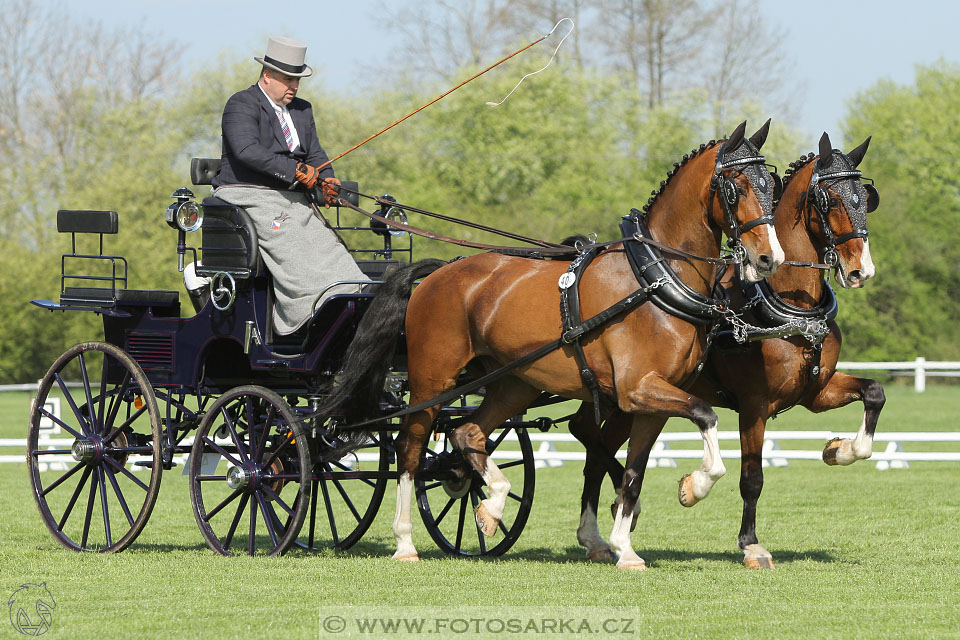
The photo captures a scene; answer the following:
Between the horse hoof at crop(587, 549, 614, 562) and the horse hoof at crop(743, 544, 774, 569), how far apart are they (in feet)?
2.96

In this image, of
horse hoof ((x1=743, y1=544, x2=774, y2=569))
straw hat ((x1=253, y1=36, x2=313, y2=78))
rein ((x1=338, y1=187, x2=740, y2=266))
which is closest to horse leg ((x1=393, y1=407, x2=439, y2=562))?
rein ((x1=338, y1=187, x2=740, y2=266))

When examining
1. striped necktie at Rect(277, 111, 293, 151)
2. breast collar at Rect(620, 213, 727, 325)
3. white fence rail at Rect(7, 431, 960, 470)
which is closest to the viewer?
breast collar at Rect(620, 213, 727, 325)

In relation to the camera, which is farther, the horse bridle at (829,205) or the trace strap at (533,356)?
the horse bridle at (829,205)

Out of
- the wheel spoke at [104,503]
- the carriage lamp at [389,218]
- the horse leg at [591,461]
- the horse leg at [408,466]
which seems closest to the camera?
the horse leg at [408,466]

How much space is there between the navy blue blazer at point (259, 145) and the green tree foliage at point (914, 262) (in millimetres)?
28742

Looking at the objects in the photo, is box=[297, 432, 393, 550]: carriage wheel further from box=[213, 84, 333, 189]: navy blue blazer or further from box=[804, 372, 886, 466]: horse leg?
box=[804, 372, 886, 466]: horse leg

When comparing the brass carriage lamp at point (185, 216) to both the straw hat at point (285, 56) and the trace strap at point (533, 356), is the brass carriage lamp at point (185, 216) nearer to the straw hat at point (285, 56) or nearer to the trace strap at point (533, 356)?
the straw hat at point (285, 56)

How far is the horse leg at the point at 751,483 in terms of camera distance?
24.7 feet

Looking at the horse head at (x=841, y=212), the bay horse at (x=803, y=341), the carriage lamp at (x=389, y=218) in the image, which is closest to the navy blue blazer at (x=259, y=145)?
the carriage lamp at (x=389, y=218)

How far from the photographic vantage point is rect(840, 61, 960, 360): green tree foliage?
3634 centimetres

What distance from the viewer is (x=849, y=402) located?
7430mm

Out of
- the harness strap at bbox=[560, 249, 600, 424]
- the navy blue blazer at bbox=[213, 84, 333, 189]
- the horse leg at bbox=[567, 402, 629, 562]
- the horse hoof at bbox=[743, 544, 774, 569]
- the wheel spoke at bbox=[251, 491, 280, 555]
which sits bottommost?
the horse hoof at bbox=[743, 544, 774, 569]

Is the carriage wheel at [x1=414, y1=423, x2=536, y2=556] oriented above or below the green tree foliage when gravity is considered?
below

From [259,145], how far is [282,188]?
12.4 inches
